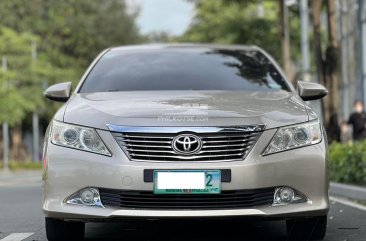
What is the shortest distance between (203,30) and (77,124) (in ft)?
107

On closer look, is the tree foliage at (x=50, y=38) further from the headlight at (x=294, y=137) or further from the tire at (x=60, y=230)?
the headlight at (x=294, y=137)

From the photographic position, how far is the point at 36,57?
42969 millimetres

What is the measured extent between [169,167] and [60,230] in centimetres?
108

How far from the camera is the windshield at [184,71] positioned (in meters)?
6.18

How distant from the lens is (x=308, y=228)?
546 cm

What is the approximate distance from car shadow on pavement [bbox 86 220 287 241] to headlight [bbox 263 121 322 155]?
0.91 meters

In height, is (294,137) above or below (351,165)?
above

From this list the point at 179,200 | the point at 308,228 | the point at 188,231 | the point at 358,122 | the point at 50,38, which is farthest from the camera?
the point at 50,38

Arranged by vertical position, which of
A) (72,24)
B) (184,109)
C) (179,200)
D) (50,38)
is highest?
(72,24)

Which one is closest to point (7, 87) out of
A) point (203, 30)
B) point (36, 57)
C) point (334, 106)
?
point (36, 57)

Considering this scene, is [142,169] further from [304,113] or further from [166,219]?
[304,113]

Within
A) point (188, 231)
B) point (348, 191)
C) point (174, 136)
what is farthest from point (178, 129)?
point (348, 191)

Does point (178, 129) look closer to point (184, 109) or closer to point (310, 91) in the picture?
point (184, 109)

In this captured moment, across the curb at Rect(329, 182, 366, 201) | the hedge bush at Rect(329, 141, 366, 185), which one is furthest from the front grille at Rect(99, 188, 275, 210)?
the hedge bush at Rect(329, 141, 366, 185)
